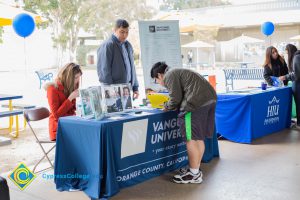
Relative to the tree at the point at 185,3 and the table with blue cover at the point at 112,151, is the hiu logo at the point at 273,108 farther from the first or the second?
the tree at the point at 185,3

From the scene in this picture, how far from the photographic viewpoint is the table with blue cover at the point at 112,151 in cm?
304

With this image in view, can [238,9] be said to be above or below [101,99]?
above

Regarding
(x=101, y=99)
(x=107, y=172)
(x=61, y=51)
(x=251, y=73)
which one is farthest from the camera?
(x=61, y=51)

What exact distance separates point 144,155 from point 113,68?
108 cm

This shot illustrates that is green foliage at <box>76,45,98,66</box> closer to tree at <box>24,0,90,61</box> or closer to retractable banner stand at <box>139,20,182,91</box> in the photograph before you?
tree at <box>24,0,90,61</box>

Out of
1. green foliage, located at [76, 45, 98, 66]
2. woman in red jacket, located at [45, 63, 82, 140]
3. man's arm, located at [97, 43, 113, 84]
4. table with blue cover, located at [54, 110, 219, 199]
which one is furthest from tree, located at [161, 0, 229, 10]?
table with blue cover, located at [54, 110, 219, 199]

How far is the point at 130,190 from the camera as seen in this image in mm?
3285

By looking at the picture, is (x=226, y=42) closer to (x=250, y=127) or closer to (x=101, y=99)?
(x=250, y=127)

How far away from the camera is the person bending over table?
3.32 metres

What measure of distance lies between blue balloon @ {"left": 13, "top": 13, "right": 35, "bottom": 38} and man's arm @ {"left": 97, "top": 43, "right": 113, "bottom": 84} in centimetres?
413

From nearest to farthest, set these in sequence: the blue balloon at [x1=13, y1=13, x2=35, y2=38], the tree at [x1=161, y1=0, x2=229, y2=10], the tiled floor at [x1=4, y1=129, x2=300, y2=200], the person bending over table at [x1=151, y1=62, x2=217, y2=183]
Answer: the tiled floor at [x1=4, y1=129, x2=300, y2=200] < the person bending over table at [x1=151, y1=62, x2=217, y2=183] < the blue balloon at [x1=13, y1=13, x2=35, y2=38] < the tree at [x1=161, y1=0, x2=229, y2=10]

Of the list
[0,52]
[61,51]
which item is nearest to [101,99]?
[61,51]

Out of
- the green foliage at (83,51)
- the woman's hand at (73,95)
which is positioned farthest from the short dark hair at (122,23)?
the green foliage at (83,51)

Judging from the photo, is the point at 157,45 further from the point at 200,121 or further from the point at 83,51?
the point at 83,51
